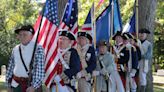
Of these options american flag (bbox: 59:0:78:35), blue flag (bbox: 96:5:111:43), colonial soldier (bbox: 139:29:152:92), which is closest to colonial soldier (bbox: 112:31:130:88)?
blue flag (bbox: 96:5:111:43)

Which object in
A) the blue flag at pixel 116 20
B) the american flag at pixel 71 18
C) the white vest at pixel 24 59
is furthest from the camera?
the blue flag at pixel 116 20

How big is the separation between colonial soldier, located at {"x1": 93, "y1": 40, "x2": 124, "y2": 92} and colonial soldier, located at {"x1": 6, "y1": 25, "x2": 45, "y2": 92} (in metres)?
2.21

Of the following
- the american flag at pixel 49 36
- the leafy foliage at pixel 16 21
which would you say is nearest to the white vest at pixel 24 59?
the american flag at pixel 49 36

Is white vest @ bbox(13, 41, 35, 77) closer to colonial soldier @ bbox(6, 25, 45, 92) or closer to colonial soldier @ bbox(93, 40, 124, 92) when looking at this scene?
colonial soldier @ bbox(6, 25, 45, 92)

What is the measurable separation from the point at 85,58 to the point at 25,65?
1901 millimetres

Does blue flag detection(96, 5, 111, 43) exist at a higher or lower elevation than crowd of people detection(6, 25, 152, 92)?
higher

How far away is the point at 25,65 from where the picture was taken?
7129 mm

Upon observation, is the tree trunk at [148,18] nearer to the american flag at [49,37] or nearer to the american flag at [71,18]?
the american flag at [71,18]

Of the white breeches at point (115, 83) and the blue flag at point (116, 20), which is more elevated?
the blue flag at point (116, 20)

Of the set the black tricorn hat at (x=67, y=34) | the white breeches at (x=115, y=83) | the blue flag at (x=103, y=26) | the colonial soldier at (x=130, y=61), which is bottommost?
the white breeches at (x=115, y=83)

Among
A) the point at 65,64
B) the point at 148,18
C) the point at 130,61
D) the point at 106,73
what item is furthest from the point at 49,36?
the point at 148,18

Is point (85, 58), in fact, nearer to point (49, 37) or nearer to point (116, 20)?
point (49, 37)

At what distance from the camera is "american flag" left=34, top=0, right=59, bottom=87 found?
7.71 meters

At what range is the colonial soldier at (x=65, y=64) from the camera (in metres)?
7.71
